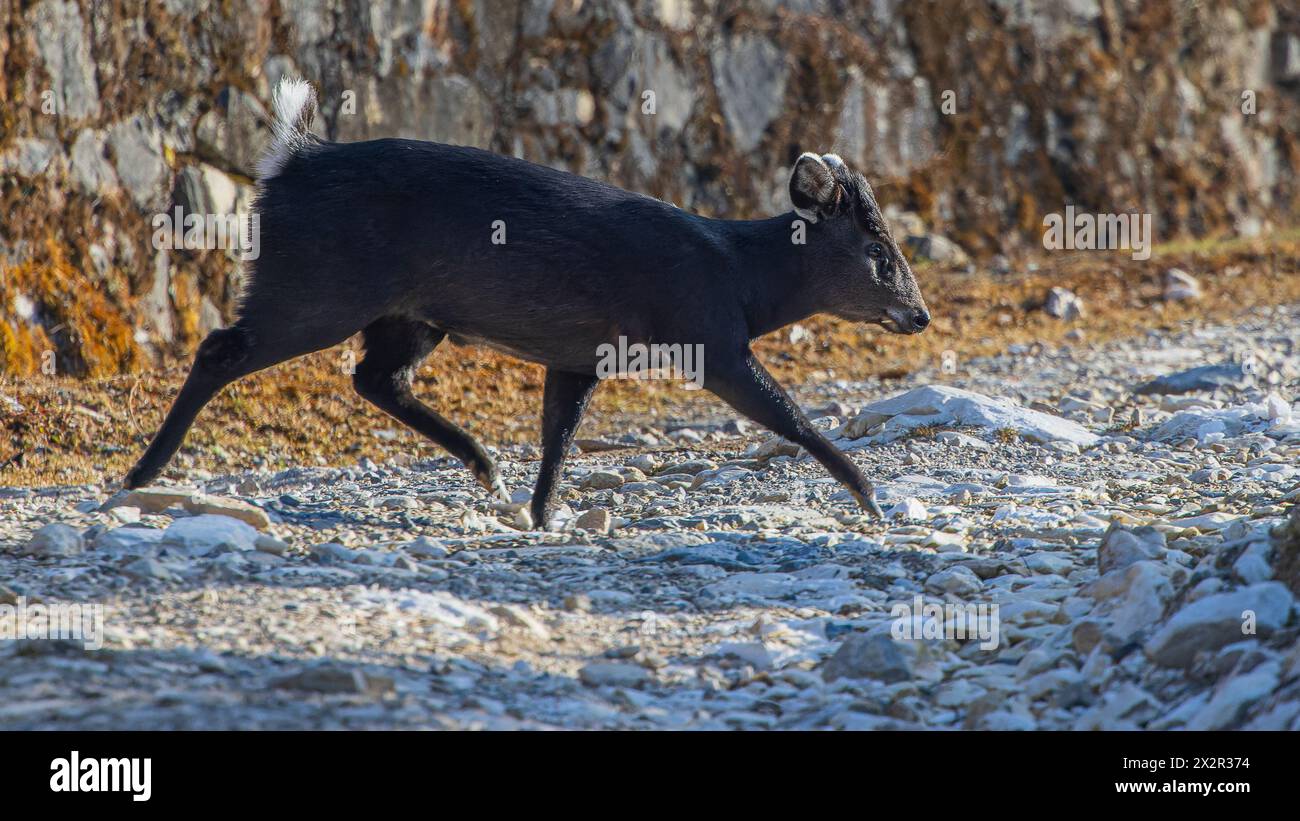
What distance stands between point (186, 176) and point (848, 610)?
7.00 m

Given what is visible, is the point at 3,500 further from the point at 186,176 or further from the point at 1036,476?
the point at 1036,476

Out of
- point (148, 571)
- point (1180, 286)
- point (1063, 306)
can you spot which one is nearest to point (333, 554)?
point (148, 571)

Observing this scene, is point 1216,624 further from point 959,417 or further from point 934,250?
point 934,250

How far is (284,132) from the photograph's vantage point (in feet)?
20.6

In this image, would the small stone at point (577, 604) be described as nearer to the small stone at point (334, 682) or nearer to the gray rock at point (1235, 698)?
the small stone at point (334, 682)

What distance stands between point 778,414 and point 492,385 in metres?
4.44

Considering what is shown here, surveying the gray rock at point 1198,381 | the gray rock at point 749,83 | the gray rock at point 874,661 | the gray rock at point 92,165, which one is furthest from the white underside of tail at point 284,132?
the gray rock at point 749,83

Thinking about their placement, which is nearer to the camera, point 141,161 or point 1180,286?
point 141,161

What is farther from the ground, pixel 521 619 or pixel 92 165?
pixel 92 165

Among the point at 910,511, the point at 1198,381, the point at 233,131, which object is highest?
the point at 233,131

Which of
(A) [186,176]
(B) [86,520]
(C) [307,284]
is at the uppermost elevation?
(A) [186,176]

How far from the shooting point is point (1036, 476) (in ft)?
23.4

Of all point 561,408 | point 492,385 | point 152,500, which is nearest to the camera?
point 152,500
